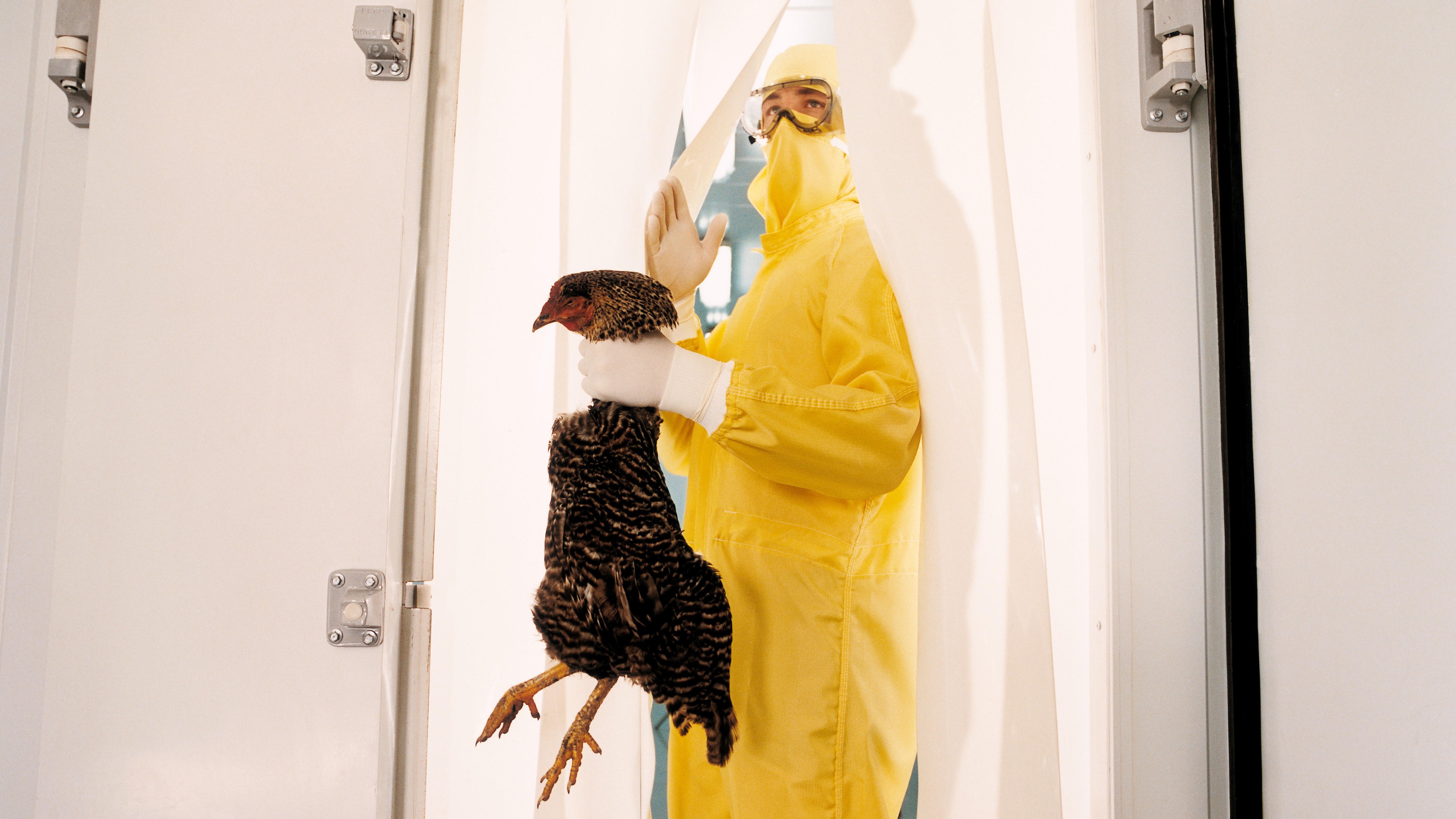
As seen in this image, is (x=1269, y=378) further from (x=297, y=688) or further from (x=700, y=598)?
(x=297, y=688)

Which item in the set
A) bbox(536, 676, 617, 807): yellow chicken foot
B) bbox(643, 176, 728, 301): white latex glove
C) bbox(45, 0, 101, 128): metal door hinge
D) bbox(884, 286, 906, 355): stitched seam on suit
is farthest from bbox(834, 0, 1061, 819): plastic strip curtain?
bbox(45, 0, 101, 128): metal door hinge

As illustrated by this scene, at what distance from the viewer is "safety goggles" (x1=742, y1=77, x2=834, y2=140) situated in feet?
2.77

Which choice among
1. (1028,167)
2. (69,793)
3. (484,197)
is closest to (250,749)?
(69,793)

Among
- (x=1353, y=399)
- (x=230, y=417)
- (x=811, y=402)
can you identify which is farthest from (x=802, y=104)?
(x=230, y=417)

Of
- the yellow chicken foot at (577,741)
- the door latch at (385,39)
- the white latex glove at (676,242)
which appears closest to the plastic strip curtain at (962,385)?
the white latex glove at (676,242)

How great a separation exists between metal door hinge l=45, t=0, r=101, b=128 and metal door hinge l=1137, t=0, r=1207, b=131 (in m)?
1.28

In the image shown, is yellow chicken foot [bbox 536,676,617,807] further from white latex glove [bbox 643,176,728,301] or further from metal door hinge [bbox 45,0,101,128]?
metal door hinge [bbox 45,0,101,128]

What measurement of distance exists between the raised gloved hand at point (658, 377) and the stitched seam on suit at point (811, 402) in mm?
20

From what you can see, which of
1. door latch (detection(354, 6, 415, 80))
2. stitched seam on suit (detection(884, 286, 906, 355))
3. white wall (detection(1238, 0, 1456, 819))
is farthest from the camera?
door latch (detection(354, 6, 415, 80))

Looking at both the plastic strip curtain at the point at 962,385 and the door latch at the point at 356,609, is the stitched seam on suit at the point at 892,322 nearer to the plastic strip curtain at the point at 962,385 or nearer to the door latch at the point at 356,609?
the plastic strip curtain at the point at 962,385

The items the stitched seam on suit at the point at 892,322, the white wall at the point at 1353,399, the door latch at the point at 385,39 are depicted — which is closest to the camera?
the white wall at the point at 1353,399

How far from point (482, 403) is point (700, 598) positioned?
1.14ft

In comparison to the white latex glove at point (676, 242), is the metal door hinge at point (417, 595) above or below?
below

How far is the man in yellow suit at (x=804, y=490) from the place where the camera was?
696mm
